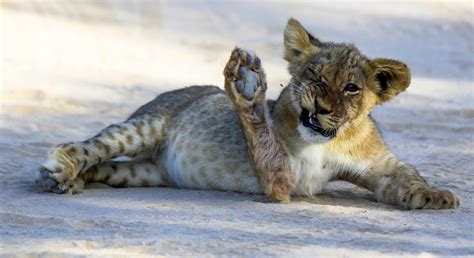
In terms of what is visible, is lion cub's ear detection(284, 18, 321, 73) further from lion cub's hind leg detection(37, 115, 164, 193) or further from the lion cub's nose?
lion cub's hind leg detection(37, 115, 164, 193)

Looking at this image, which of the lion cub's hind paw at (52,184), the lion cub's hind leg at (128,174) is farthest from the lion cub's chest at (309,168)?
the lion cub's hind paw at (52,184)

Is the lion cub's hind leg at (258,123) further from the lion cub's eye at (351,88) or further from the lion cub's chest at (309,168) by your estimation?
the lion cub's eye at (351,88)

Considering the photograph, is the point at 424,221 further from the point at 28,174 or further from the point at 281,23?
the point at 281,23

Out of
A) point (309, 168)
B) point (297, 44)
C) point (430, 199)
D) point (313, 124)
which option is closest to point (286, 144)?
point (309, 168)

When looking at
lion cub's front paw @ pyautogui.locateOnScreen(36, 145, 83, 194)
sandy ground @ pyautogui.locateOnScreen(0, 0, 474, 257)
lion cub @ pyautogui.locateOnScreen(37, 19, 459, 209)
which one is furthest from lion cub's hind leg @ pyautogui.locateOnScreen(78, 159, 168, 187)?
lion cub's front paw @ pyautogui.locateOnScreen(36, 145, 83, 194)

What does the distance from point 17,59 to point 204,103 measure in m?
4.14

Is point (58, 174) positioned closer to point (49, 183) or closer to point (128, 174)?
point (49, 183)

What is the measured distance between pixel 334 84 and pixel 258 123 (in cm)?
44

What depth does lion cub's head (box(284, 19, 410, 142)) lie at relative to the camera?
5473 mm

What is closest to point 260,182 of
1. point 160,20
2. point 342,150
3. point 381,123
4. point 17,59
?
point 342,150

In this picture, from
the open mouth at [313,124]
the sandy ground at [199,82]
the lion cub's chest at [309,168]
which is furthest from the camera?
the lion cub's chest at [309,168]

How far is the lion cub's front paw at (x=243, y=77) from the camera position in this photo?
5.52 m

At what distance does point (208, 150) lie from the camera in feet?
21.4

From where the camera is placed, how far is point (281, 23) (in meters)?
13.2
